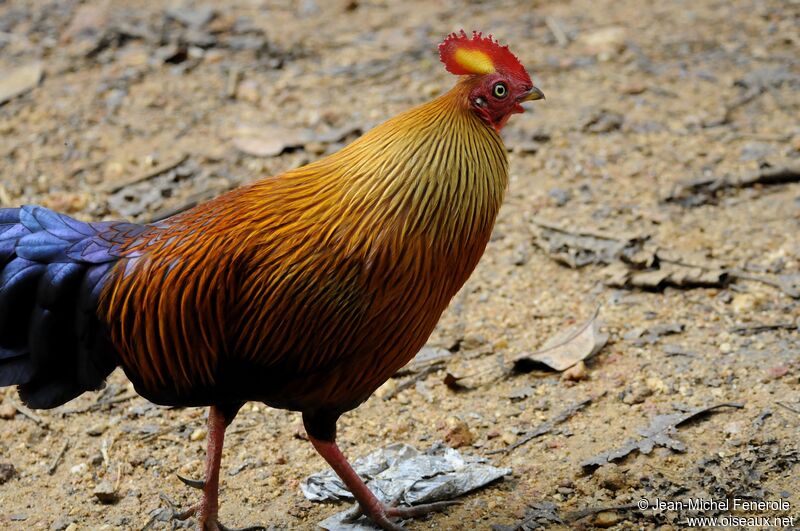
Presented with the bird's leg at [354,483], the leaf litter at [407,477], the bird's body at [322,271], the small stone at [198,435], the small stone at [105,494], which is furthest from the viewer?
the small stone at [198,435]

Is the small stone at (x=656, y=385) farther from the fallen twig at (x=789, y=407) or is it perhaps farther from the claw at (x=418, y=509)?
the claw at (x=418, y=509)

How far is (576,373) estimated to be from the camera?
4930 millimetres

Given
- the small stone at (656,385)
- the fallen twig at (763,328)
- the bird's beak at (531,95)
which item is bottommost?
the small stone at (656,385)

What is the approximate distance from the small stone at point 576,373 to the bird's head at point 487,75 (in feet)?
5.52

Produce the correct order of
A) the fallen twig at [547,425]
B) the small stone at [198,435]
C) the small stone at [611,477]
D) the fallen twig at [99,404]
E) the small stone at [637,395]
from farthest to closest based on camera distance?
1. the fallen twig at [99,404]
2. the small stone at [198,435]
3. the small stone at [637,395]
4. the fallen twig at [547,425]
5. the small stone at [611,477]

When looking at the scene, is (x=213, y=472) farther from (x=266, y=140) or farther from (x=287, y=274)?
(x=266, y=140)

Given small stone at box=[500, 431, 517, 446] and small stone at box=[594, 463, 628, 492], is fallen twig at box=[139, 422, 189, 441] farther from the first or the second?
small stone at box=[594, 463, 628, 492]

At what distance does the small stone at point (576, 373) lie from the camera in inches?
194

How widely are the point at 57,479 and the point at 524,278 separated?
2891 millimetres

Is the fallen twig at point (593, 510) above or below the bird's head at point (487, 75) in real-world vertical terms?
below

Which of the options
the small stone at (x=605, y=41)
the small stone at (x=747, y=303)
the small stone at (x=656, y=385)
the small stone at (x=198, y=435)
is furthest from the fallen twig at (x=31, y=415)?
the small stone at (x=605, y=41)

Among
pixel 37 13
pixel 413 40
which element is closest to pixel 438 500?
pixel 413 40

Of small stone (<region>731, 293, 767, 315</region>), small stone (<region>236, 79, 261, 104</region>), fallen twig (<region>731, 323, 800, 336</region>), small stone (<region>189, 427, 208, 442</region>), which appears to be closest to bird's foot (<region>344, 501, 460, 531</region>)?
small stone (<region>189, 427, 208, 442</region>)

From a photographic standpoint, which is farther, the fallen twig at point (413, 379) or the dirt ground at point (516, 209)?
the fallen twig at point (413, 379)
